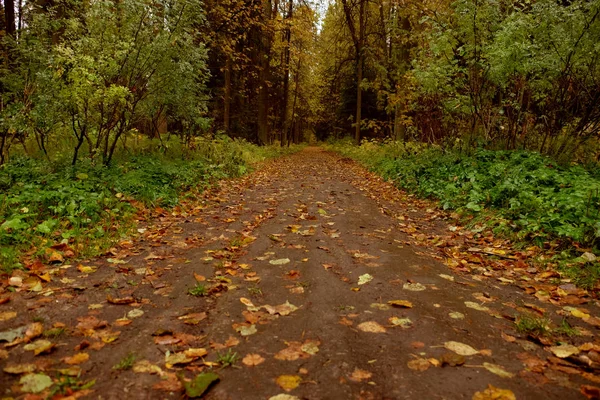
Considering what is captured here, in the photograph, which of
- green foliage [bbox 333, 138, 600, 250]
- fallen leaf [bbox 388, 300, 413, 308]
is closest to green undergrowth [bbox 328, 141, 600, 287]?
green foliage [bbox 333, 138, 600, 250]

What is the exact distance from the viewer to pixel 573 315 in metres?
3.18

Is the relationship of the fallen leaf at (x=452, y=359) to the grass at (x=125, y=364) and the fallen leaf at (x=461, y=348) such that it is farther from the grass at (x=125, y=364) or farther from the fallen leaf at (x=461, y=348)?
the grass at (x=125, y=364)

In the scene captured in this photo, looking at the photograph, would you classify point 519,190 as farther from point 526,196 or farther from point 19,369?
point 19,369

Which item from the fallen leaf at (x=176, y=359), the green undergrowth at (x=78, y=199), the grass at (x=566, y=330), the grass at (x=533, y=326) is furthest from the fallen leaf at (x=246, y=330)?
the green undergrowth at (x=78, y=199)

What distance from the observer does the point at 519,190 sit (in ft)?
19.4

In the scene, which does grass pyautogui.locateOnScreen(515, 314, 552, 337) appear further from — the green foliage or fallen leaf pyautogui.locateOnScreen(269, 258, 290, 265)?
fallen leaf pyautogui.locateOnScreen(269, 258, 290, 265)

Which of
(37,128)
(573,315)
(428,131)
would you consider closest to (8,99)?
→ (37,128)

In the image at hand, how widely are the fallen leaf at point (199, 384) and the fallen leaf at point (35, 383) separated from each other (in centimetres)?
78

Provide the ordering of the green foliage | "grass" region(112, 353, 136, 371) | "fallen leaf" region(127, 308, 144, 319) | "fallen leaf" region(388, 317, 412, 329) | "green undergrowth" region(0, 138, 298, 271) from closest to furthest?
1. "grass" region(112, 353, 136, 371)
2. "fallen leaf" region(388, 317, 412, 329)
3. "fallen leaf" region(127, 308, 144, 319)
4. "green undergrowth" region(0, 138, 298, 271)
5. the green foliage

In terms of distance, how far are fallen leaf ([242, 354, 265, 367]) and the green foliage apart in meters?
4.06

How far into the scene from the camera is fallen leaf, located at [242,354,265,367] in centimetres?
233

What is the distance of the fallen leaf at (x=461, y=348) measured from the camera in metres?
2.46

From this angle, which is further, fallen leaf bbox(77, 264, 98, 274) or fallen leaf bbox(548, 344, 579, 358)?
fallen leaf bbox(77, 264, 98, 274)

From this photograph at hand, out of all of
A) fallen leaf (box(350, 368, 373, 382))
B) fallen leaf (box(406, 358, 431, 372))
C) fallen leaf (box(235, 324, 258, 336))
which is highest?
fallen leaf (box(406, 358, 431, 372))
